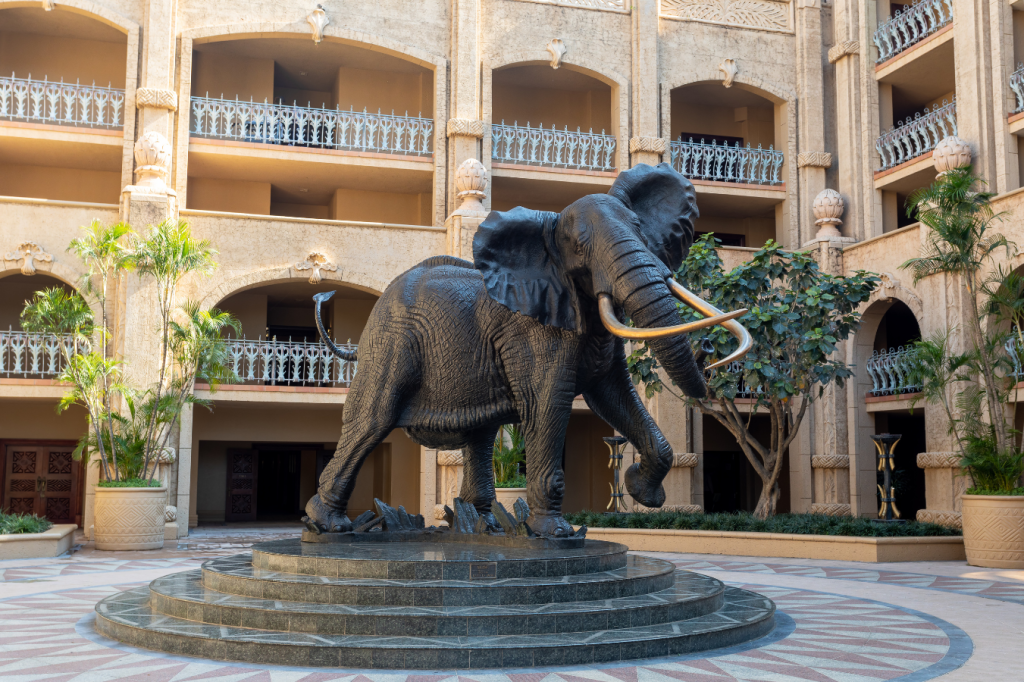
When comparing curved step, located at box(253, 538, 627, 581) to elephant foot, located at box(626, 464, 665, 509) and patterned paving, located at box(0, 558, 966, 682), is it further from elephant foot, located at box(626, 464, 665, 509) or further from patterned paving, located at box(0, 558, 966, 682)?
patterned paving, located at box(0, 558, 966, 682)

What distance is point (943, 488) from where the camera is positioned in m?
14.3

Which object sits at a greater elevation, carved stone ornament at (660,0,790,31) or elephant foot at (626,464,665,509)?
carved stone ornament at (660,0,790,31)

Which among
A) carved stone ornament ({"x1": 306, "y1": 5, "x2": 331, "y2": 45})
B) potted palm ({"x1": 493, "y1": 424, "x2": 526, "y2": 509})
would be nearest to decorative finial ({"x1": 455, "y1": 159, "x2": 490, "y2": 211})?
carved stone ornament ({"x1": 306, "y1": 5, "x2": 331, "y2": 45})

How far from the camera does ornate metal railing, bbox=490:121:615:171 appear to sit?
1758 cm

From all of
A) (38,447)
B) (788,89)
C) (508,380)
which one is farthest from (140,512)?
(788,89)

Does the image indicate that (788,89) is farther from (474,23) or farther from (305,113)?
(305,113)

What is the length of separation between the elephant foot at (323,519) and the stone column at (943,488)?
34.4 feet

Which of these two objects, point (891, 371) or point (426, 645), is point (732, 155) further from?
point (426, 645)

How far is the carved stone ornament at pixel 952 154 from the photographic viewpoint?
14.3 meters

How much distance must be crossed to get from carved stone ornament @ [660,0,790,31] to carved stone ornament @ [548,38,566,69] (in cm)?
222

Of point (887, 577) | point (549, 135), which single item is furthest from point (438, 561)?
point (549, 135)

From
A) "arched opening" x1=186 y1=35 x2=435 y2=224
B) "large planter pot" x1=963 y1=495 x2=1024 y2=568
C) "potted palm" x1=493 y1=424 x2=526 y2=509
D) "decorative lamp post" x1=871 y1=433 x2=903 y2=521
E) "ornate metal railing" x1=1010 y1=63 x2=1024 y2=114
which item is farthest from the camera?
"arched opening" x1=186 y1=35 x2=435 y2=224

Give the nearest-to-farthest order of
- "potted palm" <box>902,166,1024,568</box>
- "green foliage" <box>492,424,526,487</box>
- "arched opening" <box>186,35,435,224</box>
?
"potted palm" <box>902,166,1024,568</box>, "green foliage" <box>492,424,526,487</box>, "arched opening" <box>186,35,435,224</box>

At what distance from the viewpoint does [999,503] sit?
10336 mm
